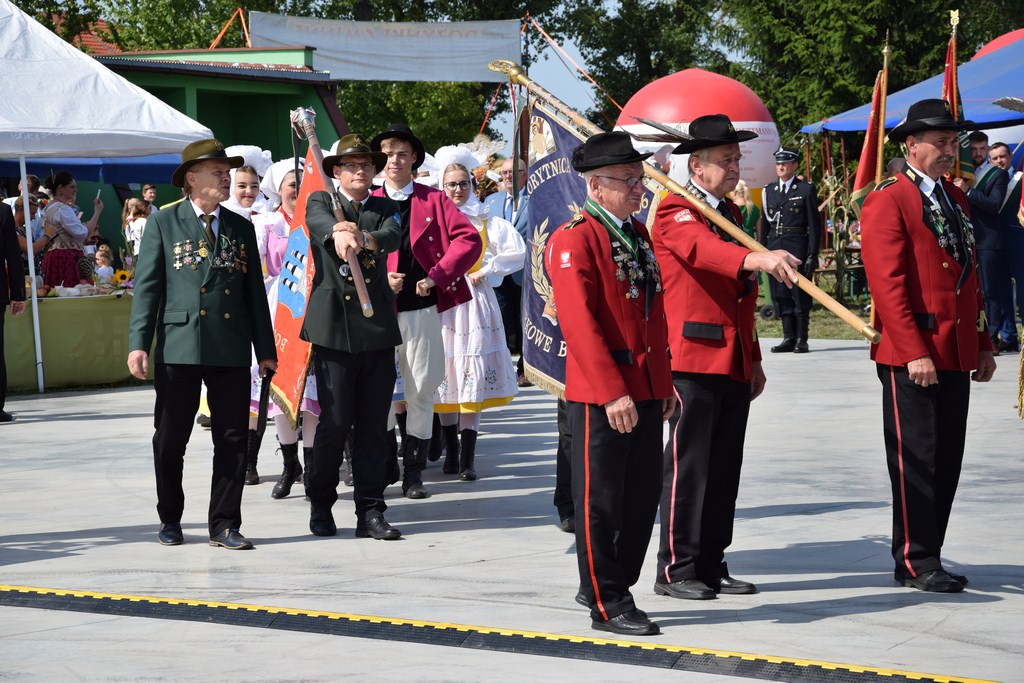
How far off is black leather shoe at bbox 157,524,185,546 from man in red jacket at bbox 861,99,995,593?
3.44 meters

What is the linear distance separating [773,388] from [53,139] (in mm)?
7101

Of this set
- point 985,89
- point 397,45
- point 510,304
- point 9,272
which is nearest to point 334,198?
point 9,272

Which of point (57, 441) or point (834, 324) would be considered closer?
point (57, 441)

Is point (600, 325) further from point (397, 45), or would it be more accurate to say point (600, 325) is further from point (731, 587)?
point (397, 45)

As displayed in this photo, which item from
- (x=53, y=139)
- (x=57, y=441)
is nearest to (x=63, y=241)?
(x=53, y=139)

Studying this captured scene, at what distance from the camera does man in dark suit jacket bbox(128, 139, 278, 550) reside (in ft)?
22.6

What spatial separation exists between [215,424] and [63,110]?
7.72 metres

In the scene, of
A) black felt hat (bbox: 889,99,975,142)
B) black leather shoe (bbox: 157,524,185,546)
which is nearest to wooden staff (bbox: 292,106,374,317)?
black leather shoe (bbox: 157,524,185,546)

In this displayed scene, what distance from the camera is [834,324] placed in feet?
66.2

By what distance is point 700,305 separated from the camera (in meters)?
5.88

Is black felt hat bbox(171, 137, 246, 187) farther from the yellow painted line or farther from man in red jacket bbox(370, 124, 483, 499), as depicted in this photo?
the yellow painted line

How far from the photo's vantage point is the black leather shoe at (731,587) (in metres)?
5.96

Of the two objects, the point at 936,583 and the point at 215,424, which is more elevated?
the point at 215,424

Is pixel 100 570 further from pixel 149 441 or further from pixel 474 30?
pixel 474 30
